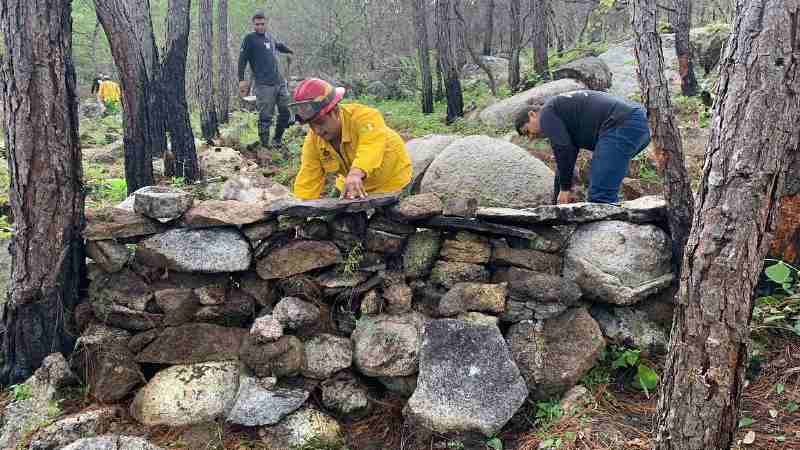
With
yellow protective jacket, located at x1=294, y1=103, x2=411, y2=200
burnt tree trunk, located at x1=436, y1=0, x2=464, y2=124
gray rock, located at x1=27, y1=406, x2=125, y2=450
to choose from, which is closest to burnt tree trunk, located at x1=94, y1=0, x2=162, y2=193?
yellow protective jacket, located at x1=294, y1=103, x2=411, y2=200

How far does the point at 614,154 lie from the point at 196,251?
3275 millimetres

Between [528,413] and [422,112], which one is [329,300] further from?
[422,112]

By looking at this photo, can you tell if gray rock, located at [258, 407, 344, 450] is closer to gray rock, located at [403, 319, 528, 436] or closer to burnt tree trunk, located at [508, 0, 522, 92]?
gray rock, located at [403, 319, 528, 436]

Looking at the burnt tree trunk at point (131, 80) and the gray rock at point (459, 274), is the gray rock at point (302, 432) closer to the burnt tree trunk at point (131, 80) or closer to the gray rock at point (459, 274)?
the gray rock at point (459, 274)

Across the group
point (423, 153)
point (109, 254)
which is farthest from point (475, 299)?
point (423, 153)

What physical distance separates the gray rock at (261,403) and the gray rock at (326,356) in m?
0.16

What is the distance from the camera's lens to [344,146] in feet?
14.8

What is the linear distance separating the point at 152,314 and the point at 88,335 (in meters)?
0.43

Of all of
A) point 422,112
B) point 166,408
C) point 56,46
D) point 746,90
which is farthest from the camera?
point 422,112

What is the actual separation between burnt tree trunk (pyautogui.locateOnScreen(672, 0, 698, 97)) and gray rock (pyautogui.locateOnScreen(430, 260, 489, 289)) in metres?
8.18

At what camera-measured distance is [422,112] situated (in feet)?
44.8

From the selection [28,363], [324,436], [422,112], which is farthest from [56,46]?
[422,112]

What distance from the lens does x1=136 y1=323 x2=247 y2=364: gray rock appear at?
362 centimetres

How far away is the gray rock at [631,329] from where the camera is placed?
3.79 meters
